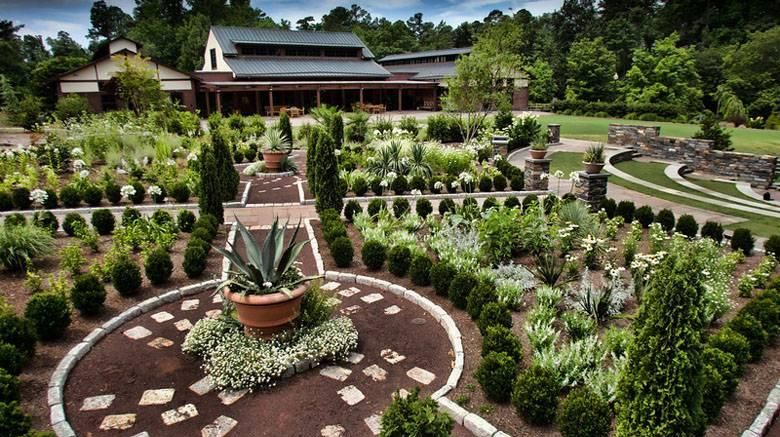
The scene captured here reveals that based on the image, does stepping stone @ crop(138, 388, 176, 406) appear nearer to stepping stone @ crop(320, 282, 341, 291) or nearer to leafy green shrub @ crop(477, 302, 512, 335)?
stepping stone @ crop(320, 282, 341, 291)

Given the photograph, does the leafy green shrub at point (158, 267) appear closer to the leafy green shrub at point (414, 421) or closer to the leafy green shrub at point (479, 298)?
the leafy green shrub at point (479, 298)

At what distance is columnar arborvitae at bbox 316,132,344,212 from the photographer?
28.9 ft

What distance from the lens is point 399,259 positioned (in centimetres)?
640

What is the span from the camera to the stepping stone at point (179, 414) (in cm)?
381

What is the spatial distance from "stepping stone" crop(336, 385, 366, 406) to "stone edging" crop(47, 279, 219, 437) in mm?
2051

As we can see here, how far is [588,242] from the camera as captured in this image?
654 centimetres

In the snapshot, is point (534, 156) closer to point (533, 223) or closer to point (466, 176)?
point (466, 176)

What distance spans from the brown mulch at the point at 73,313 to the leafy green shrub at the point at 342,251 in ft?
5.53

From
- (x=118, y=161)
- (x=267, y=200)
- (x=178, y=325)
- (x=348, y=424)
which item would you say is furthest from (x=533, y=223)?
(x=118, y=161)

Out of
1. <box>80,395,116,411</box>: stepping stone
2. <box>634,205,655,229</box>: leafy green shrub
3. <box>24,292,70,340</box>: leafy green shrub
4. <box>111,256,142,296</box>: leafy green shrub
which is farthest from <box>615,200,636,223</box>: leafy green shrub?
<box>24,292,70,340</box>: leafy green shrub

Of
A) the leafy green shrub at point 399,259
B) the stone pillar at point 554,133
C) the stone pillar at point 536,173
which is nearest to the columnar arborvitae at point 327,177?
the leafy green shrub at point 399,259

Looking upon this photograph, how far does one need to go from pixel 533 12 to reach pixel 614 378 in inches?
2885

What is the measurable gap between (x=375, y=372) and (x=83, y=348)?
2929 mm

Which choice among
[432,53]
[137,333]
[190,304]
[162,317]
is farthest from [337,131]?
[432,53]
